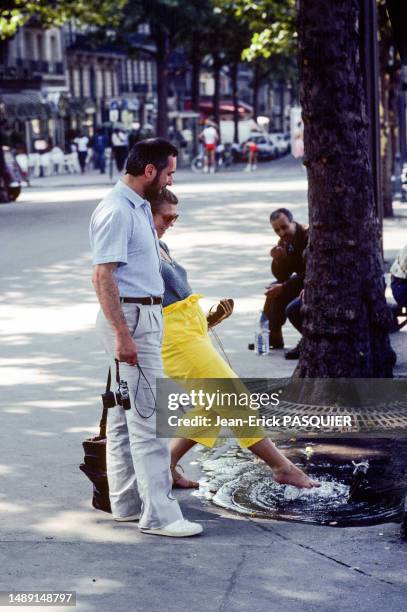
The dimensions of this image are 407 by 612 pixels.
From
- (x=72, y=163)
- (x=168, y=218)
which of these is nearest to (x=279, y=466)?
(x=168, y=218)

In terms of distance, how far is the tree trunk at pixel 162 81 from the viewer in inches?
2135

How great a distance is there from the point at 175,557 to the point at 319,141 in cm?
368

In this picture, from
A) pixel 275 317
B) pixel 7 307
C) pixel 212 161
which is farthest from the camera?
pixel 212 161

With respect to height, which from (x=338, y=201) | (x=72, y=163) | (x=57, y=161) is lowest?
(x=72, y=163)

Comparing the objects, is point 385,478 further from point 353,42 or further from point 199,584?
point 353,42

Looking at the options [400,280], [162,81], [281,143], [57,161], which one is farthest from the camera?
[281,143]

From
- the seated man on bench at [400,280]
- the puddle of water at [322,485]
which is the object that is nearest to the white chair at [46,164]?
the seated man on bench at [400,280]

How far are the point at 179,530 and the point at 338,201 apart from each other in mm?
3203

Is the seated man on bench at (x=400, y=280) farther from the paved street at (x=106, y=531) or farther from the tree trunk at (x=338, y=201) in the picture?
the tree trunk at (x=338, y=201)

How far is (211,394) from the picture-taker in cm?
635

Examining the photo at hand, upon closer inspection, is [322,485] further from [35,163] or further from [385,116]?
[35,163]

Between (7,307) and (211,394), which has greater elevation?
(211,394)

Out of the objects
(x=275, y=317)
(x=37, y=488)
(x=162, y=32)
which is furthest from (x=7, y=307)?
(x=162, y=32)

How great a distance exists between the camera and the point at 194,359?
20.9 feet
